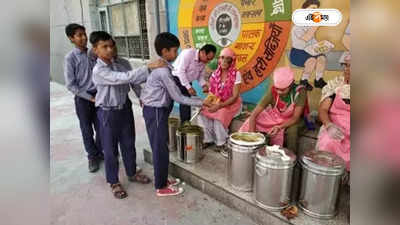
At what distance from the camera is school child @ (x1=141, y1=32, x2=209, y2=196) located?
231 centimetres

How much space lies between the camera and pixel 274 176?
2.02 m

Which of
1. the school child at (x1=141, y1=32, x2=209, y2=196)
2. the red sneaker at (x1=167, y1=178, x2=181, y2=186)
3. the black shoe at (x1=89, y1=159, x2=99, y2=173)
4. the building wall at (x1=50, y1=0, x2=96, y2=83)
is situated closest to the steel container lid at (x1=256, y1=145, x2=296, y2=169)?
the school child at (x1=141, y1=32, x2=209, y2=196)

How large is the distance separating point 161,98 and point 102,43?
680 mm

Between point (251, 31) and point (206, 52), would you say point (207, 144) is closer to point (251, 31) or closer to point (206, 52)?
point (206, 52)

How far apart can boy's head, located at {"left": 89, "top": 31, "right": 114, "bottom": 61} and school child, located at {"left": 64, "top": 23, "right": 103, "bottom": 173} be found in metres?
0.72

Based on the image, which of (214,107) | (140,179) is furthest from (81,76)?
(214,107)

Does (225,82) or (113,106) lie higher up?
(225,82)

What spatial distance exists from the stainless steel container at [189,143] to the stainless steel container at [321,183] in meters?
1.16

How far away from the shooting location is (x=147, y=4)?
193 inches

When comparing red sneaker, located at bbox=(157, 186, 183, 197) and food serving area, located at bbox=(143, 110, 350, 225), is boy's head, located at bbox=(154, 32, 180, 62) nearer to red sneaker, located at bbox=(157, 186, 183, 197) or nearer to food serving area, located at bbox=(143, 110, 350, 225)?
food serving area, located at bbox=(143, 110, 350, 225)

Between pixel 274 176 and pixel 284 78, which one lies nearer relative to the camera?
pixel 274 176
